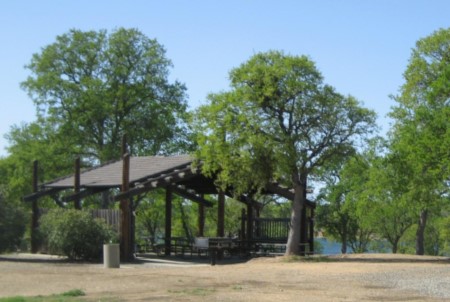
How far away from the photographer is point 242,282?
57.5 ft

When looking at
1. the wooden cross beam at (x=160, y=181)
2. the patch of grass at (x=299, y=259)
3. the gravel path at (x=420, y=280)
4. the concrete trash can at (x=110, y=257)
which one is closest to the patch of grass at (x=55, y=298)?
the gravel path at (x=420, y=280)

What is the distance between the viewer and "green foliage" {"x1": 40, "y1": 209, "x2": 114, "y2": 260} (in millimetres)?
26281

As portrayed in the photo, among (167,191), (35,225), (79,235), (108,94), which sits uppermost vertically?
(108,94)

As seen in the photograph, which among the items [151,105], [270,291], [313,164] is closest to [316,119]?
[313,164]

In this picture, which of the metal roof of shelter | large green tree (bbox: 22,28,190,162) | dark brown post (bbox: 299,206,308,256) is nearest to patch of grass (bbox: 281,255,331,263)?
dark brown post (bbox: 299,206,308,256)

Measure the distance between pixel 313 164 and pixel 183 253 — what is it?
25.0 ft

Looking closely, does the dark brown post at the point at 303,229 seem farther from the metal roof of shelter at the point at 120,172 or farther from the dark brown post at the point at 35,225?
the dark brown post at the point at 35,225

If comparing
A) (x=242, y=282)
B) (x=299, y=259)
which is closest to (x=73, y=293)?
(x=242, y=282)

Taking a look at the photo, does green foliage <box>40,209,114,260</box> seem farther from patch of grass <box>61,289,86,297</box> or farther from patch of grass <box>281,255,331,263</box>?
patch of grass <box>61,289,86,297</box>

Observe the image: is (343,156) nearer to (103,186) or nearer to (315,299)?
(103,186)

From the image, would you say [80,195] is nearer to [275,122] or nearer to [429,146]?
[275,122]

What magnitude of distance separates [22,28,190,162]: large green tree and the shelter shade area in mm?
Answer: 13354

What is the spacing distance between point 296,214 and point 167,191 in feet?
21.4

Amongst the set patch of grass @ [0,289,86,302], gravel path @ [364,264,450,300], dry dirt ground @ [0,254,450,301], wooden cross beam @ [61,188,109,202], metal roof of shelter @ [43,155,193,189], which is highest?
metal roof of shelter @ [43,155,193,189]
